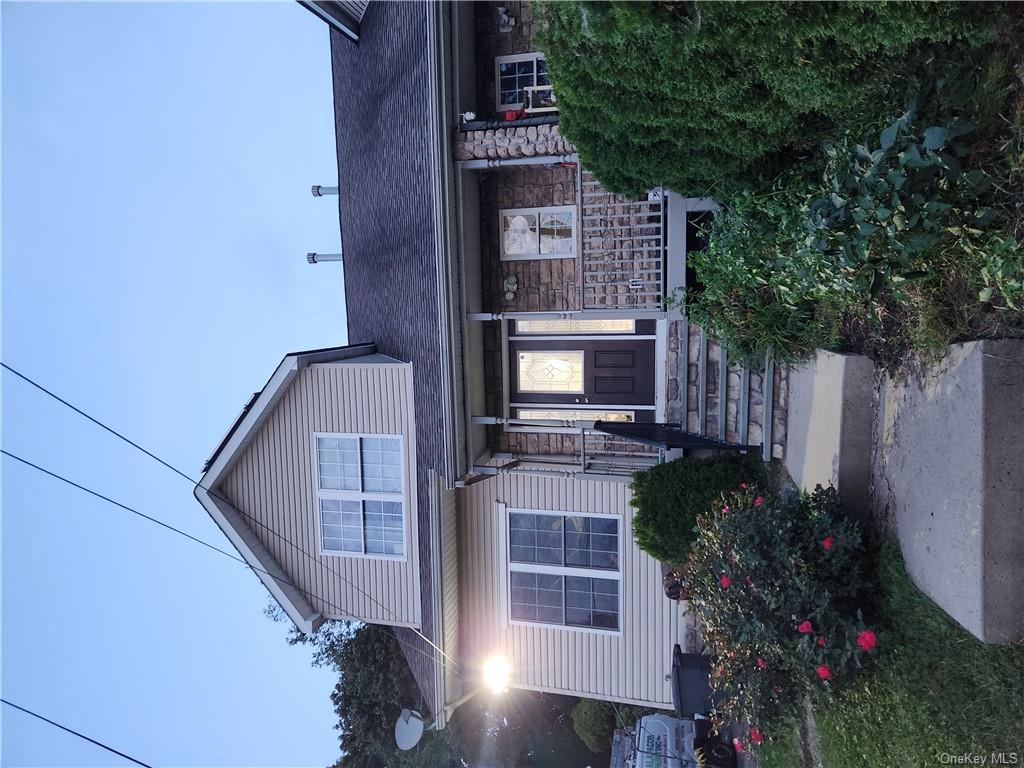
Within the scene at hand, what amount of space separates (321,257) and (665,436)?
783 centimetres

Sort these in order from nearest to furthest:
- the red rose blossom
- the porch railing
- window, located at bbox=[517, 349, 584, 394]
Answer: the red rose blossom < the porch railing < window, located at bbox=[517, 349, 584, 394]

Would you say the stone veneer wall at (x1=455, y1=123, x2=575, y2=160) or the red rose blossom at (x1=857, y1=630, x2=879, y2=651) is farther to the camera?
the stone veneer wall at (x1=455, y1=123, x2=575, y2=160)

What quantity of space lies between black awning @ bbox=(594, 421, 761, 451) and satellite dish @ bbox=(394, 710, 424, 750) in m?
5.86

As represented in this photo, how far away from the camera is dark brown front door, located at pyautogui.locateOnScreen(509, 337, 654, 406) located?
9.39 m

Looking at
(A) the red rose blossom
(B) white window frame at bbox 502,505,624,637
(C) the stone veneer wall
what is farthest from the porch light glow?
(C) the stone veneer wall

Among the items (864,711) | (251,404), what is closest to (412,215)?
(251,404)

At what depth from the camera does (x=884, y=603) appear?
5.53 meters

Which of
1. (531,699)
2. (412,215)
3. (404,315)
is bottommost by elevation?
(531,699)

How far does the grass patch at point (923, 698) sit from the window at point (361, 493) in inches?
239

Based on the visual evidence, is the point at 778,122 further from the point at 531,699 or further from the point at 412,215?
the point at 531,699

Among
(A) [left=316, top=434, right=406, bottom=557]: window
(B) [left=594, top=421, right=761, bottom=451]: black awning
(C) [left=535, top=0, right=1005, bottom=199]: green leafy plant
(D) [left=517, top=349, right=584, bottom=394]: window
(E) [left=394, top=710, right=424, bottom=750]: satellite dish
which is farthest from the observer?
(E) [left=394, top=710, right=424, bottom=750]: satellite dish

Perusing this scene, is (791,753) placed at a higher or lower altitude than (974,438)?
lower

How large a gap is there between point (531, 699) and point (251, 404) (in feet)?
50.8

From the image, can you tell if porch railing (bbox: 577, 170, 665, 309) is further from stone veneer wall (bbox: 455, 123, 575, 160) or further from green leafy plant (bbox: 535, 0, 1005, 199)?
green leafy plant (bbox: 535, 0, 1005, 199)
